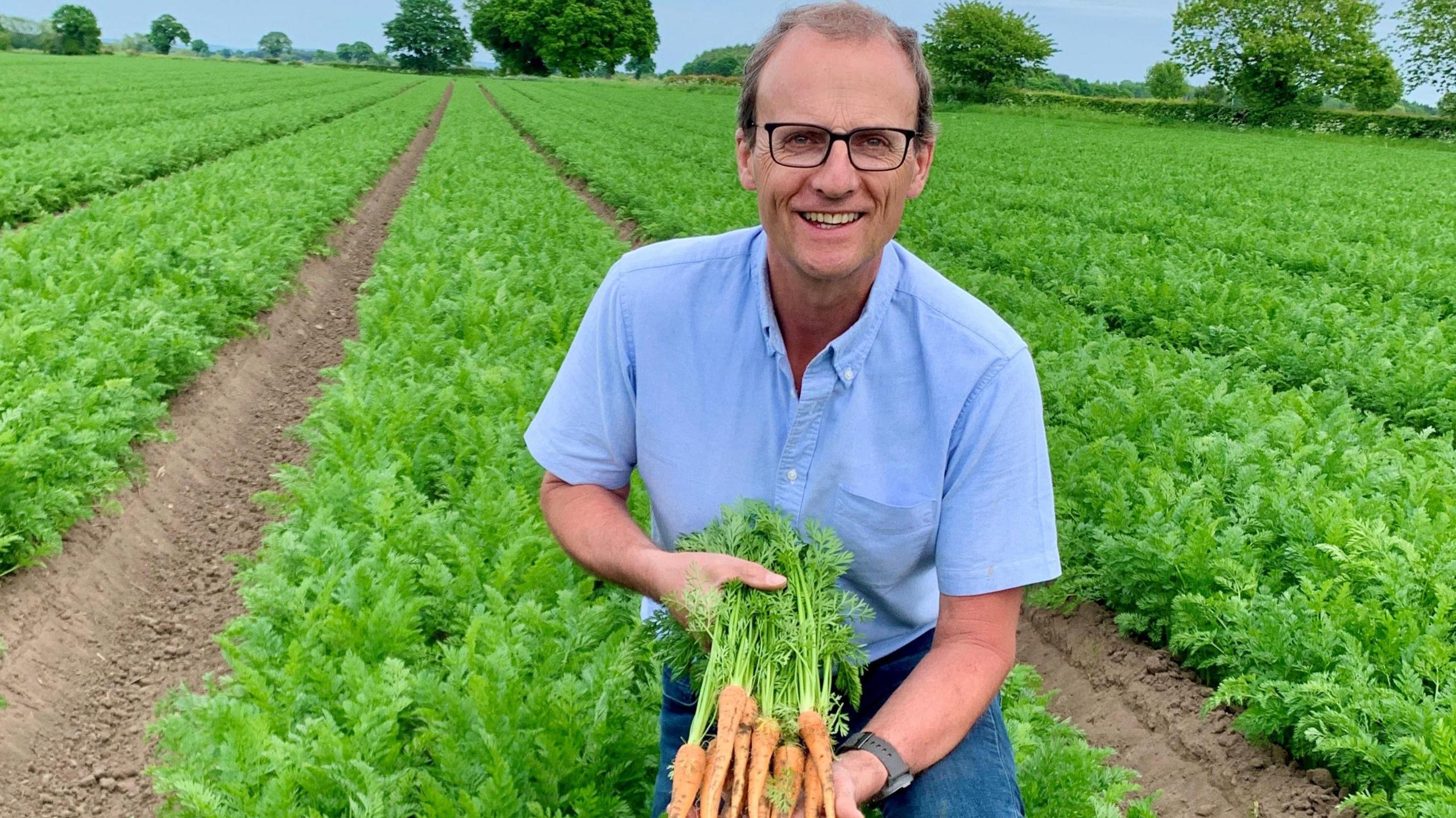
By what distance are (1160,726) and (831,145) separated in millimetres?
3480

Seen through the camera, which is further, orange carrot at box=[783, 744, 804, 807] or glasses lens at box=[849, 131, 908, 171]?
glasses lens at box=[849, 131, 908, 171]

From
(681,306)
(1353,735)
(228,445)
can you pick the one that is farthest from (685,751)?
(228,445)

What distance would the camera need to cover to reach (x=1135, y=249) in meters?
12.6

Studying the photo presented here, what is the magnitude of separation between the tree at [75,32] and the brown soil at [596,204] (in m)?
107

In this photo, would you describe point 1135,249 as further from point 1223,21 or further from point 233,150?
point 1223,21

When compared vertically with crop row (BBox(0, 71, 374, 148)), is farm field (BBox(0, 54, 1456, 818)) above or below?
below

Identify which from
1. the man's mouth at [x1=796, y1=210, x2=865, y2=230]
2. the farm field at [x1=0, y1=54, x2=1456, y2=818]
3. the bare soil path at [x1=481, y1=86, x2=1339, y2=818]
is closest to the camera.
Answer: the man's mouth at [x1=796, y1=210, x2=865, y2=230]

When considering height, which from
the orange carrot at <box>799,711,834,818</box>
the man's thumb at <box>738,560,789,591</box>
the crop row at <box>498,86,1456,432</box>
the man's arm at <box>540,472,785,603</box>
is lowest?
the crop row at <box>498,86,1456,432</box>

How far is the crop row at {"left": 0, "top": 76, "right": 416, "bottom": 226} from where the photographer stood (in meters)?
13.9

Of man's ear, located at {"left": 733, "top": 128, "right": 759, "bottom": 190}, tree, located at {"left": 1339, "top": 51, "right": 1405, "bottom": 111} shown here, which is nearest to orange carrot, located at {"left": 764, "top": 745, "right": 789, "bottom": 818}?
man's ear, located at {"left": 733, "top": 128, "right": 759, "bottom": 190}

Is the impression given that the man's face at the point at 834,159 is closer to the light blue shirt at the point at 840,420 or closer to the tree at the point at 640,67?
the light blue shirt at the point at 840,420

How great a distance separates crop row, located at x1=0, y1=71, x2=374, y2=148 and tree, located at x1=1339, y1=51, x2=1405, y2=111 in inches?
2374

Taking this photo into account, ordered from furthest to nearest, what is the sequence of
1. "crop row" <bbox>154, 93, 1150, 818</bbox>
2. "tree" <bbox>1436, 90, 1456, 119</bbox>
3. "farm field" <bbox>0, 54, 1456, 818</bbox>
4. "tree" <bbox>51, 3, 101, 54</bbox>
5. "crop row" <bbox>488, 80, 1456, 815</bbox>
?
1. "tree" <bbox>51, 3, 101, 54</bbox>
2. "tree" <bbox>1436, 90, 1456, 119</bbox>
3. "crop row" <bbox>488, 80, 1456, 815</bbox>
4. "farm field" <bbox>0, 54, 1456, 818</bbox>
5. "crop row" <bbox>154, 93, 1150, 818</bbox>

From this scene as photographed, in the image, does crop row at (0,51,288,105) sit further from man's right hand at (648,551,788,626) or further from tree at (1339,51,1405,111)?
tree at (1339,51,1405,111)
